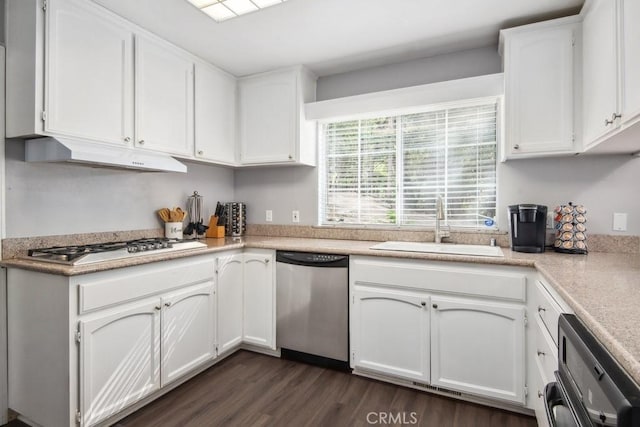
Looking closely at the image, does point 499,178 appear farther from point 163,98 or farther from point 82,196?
point 82,196

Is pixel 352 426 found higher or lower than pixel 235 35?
lower

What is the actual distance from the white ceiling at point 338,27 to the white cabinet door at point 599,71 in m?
0.29

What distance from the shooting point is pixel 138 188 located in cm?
249

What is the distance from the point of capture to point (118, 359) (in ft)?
5.74

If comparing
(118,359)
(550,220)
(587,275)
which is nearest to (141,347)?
(118,359)

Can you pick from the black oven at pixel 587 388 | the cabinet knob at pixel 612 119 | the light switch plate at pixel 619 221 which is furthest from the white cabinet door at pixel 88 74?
the light switch plate at pixel 619 221

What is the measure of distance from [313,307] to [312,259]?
346mm

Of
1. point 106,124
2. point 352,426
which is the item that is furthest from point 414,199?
point 106,124

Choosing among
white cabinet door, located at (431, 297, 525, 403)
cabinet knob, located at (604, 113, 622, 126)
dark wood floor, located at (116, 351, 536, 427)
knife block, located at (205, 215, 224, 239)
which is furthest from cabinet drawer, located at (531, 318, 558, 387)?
knife block, located at (205, 215, 224, 239)

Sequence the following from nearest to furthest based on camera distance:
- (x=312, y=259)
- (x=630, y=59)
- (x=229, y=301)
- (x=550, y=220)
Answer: (x=630, y=59) → (x=550, y=220) → (x=312, y=259) → (x=229, y=301)

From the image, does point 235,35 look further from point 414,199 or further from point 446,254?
point 446,254

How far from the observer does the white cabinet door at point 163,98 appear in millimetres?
2184

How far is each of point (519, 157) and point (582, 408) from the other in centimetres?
170

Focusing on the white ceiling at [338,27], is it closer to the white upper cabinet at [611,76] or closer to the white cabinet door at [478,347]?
the white upper cabinet at [611,76]
